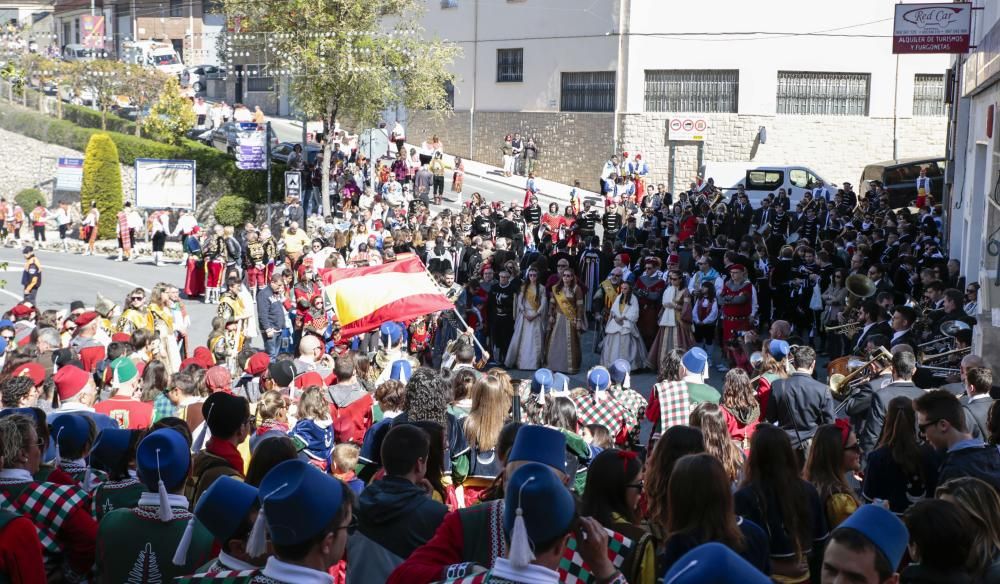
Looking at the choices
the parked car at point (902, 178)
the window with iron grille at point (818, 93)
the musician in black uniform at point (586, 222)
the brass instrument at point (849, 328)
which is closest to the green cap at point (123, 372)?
the brass instrument at point (849, 328)

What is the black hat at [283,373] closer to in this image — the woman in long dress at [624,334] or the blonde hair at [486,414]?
the blonde hair at [486,414]

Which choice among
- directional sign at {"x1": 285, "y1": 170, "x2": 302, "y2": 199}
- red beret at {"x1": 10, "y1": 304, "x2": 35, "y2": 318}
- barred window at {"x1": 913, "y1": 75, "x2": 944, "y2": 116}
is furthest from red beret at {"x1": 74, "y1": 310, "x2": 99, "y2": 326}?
barred window at {"x1": 913, "y1": 75, "x2": 944, "y2": 116}

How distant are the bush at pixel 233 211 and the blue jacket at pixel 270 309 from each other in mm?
17693

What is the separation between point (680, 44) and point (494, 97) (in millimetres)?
8483

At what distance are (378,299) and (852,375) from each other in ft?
17.8

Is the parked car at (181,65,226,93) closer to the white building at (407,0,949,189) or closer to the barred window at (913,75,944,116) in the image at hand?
the white building at (407,0,949,189)

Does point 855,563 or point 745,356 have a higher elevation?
point 855,563

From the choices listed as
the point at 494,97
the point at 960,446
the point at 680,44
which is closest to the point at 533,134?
the point at 494,97

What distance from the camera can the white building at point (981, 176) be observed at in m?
13.9

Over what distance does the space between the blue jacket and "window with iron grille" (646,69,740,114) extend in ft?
84.8

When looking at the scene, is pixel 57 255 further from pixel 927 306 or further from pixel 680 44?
pixel 927 306

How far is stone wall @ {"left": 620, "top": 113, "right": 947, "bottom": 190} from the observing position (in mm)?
39906

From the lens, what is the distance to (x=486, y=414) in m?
7.66

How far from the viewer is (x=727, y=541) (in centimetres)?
452
